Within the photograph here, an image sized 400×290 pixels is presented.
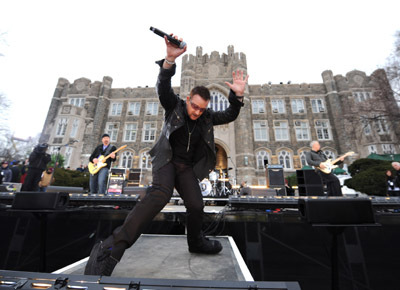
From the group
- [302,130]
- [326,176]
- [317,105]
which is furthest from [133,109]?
[317,105]

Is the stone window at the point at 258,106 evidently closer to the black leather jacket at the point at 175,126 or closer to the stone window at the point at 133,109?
the stone window at the point at 133,109

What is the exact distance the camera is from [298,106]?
2303cm

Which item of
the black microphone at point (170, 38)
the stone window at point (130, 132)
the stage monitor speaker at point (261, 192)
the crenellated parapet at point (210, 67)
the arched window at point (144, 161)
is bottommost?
the stage monitor speaker at point (261, 192)

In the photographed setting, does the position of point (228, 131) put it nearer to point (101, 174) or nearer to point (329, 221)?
point (101, 174)

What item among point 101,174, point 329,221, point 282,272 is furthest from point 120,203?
point 329,221

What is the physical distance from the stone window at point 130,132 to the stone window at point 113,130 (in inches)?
48.2

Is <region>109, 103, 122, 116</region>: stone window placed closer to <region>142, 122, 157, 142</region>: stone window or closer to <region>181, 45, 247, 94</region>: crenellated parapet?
<region>142, 122, 157, 142</region>: stone window

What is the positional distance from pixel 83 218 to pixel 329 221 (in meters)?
3.26

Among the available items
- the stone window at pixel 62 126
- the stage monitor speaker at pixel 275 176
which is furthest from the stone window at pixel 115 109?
the stage monitor speaker at pixel 275 176

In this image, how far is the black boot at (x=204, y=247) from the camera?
6.33 feet

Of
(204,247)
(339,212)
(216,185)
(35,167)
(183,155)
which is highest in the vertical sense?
(35,167)

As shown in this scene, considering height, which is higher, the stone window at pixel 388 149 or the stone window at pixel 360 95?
the stone window at pixel 360 95

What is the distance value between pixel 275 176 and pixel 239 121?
11.4 metres

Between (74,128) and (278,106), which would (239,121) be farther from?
(74,128)
